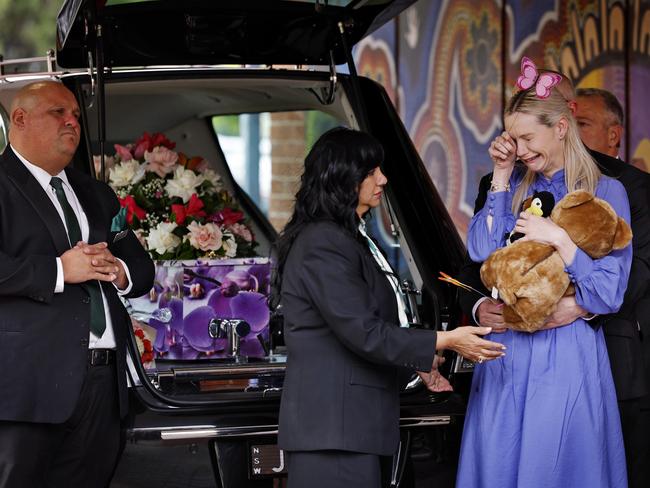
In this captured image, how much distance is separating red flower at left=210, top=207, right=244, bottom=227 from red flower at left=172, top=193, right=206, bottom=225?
8 cm

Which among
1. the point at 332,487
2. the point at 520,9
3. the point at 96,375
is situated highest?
the point at 520,9

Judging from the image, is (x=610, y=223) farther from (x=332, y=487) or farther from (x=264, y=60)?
(x=264, y=60)

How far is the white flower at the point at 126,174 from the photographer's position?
201 inches

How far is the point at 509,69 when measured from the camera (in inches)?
292

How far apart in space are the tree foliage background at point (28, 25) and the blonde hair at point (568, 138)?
13.7 metres

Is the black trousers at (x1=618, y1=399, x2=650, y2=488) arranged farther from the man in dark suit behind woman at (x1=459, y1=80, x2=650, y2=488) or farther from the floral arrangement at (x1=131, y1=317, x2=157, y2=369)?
the floral arrangement at (x1=131, y1=317, x2=157, y2=369)

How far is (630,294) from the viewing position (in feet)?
11.9

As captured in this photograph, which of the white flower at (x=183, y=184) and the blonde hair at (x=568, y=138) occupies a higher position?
the blonde hair at (x=568, y=138)

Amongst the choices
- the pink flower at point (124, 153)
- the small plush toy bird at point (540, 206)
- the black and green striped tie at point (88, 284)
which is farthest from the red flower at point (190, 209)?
the small plush toy bird at point (540, 206)

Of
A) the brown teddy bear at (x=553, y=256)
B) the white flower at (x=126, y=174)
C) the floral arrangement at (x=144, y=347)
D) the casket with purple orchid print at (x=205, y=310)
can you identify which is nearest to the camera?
the brown teddy bear at (x=553, y=256)

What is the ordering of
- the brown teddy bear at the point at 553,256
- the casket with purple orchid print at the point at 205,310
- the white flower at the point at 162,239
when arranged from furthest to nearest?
the white flower at the point at 162,239 → the casket with purple orchid print at the point at 205,310 → the brown teddy bear at the point at 553,256

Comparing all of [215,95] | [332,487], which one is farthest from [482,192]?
[215,95]

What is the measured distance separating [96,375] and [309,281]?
2.77 ft

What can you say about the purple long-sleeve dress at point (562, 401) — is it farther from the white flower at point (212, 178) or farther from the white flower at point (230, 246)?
the white flower at point (212, 178)
